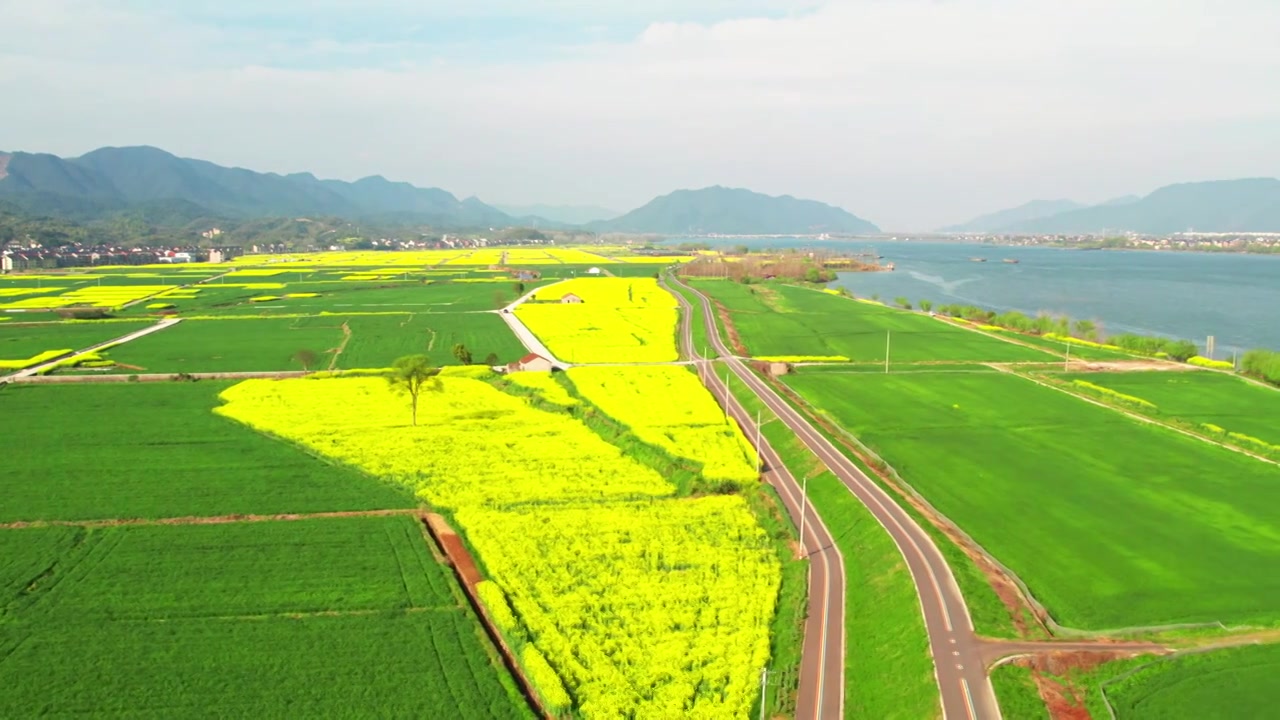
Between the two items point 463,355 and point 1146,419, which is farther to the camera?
point 463,355

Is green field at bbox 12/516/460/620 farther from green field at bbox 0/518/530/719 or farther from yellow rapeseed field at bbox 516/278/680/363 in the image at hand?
yellow rapeseed field at bbox 516/278/680/363

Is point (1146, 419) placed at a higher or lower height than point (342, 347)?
lower

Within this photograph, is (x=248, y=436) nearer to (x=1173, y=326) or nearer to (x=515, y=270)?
(x=1173, y=326)

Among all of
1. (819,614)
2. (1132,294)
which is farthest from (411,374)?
(1132,294)

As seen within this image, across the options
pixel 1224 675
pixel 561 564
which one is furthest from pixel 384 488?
pixel 1224 675

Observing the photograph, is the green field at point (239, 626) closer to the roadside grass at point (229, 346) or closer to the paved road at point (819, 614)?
the paved road at point (819, 614)

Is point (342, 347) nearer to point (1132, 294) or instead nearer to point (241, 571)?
point (241, 571)

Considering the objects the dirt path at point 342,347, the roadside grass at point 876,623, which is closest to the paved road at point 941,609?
the roadside grass at point 876,623
